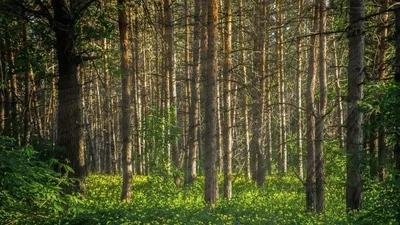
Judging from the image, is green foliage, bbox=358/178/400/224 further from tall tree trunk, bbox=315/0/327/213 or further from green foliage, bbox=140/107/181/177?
green foliage, bbox=140/107/181/177

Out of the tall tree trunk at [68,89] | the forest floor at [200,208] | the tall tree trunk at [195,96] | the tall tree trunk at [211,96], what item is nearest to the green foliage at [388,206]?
the forest floor at [200,208]

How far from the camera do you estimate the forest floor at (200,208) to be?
31.8ft

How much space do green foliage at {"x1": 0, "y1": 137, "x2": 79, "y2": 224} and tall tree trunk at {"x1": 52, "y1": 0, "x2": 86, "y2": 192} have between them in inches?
116

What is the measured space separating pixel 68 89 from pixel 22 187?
4.16 m

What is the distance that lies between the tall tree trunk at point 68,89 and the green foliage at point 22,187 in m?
2.95

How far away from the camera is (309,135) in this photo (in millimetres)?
13328

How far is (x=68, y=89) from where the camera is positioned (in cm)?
1149

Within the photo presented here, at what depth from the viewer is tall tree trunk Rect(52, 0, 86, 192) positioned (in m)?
11.0

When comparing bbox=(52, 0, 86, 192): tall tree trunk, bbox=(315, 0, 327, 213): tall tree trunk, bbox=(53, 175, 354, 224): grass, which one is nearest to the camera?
bbox=(53, 175, 354, 224): grass

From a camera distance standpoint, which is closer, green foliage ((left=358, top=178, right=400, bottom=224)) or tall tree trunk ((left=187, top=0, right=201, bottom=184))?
green foliage ((left=358, top=178, right=400, bottom=224))

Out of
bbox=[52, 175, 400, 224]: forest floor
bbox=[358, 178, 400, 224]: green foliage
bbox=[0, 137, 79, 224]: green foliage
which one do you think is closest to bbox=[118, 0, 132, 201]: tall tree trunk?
bbox=[52, 175, 400, 224]: forest floor

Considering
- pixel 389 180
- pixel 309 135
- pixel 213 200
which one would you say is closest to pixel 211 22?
pixel 309 135

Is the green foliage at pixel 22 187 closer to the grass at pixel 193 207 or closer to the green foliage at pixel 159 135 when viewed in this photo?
the grass at pixel 193 207

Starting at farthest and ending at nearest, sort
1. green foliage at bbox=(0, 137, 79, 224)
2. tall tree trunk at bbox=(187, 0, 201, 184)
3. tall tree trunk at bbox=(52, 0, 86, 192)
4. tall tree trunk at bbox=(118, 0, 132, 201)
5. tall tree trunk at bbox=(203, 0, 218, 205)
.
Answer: tall tree trunk at bbox=(187, 0, 201, 184)
tall tree trunk at bbox=(118, 0, 132, 201)
tall tree trunk at bbox=(203, 0, 218, 205)
tall tree trunk at bbox=(52, 0, 86, 192)
green foliage at bbox=(0, 137, 79, 224)
